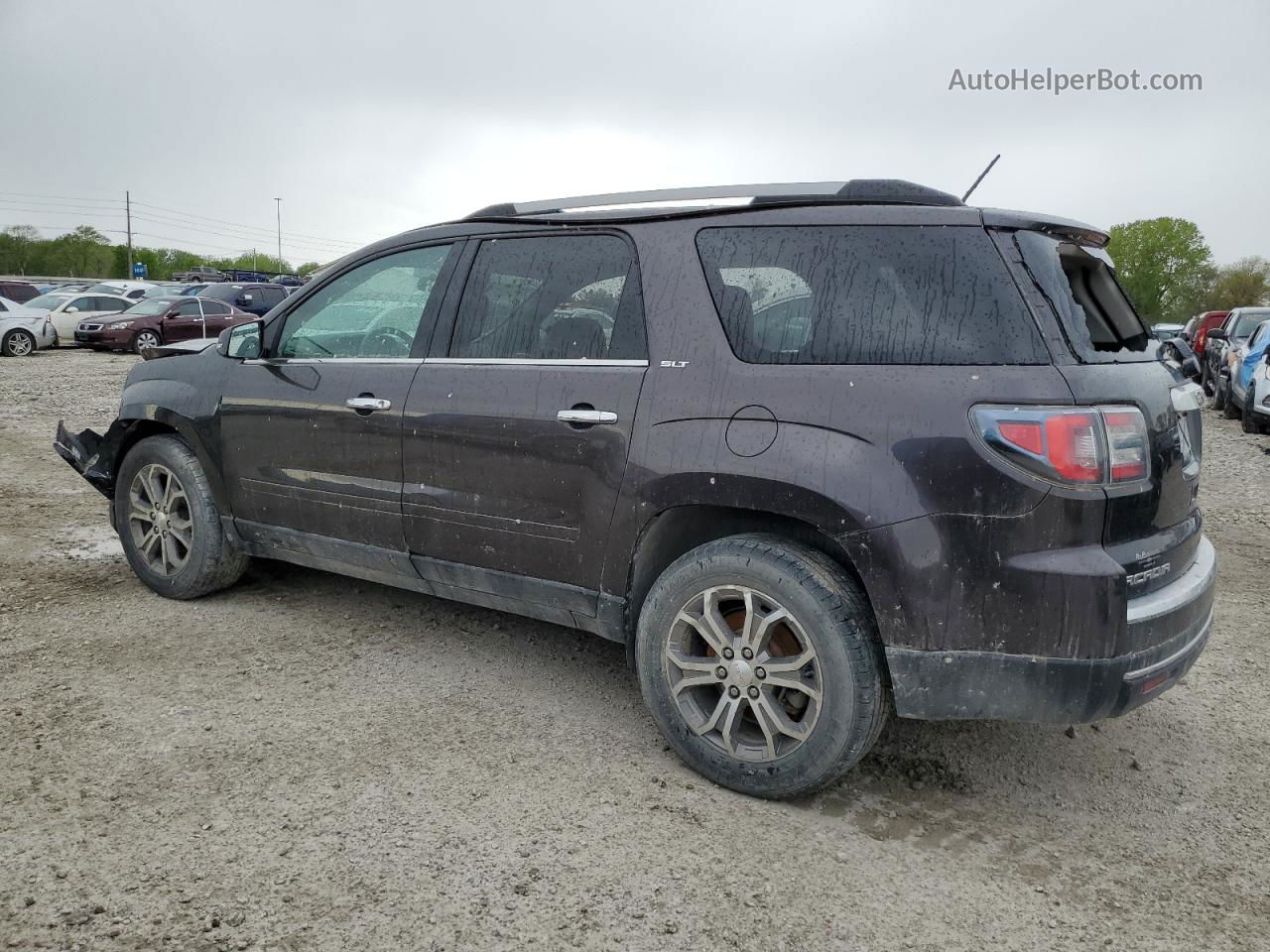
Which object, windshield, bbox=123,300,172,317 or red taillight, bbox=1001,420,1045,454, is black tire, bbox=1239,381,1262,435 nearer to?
red taillight, bbox=1001,420,1045,454

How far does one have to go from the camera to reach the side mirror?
451 cm

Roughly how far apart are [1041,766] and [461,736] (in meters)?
1.95

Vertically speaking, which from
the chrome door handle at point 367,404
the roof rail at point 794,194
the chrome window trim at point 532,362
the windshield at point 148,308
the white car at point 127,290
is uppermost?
the white car at point 127,290

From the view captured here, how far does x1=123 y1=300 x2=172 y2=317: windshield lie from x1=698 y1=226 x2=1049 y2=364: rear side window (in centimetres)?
2448

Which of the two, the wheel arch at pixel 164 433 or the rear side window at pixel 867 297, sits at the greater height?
the rear side window at pixel 867 297

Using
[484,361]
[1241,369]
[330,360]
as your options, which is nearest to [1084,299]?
[484,361]

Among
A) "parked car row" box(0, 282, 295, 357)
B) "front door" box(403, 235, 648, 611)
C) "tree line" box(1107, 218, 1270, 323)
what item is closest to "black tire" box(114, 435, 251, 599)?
"front door" box(403, 235, 648, 611)

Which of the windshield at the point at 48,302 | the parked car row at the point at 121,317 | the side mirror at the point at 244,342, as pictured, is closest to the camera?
the side mirror at the point at 244,342

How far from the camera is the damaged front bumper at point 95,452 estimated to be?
4969mm

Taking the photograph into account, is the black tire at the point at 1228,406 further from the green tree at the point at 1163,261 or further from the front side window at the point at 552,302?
the green tree at the point at 1163,261

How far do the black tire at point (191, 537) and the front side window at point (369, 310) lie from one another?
76cm

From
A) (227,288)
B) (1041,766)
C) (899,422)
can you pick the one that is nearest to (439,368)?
(899,422)

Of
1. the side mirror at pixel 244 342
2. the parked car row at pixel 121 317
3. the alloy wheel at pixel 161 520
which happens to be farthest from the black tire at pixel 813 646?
the parked car row at pixel 121 317

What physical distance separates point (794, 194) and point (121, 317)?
24.8 metres
